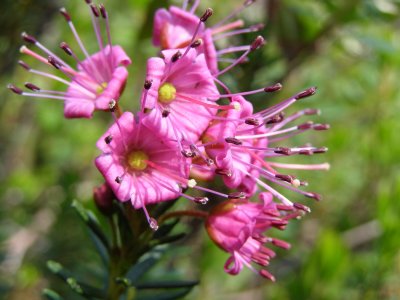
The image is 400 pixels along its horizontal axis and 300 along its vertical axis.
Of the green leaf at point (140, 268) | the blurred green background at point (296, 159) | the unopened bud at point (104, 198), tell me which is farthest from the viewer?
the blurred green background at point (296, 159)

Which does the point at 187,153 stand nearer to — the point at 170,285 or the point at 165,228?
the point at 165,228

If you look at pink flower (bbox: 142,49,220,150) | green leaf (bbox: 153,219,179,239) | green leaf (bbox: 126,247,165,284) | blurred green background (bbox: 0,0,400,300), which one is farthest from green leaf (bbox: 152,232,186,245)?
blurred green background (bbox: 0,0,400,300)

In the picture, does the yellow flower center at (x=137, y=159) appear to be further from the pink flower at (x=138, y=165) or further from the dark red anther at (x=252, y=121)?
the dark red anther at (x=252, y=121)

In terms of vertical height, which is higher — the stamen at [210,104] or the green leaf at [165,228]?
the stamen at [210,104]

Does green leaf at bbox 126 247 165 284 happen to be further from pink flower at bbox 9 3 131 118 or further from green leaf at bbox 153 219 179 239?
pink flower at bbox 9 3 131 118

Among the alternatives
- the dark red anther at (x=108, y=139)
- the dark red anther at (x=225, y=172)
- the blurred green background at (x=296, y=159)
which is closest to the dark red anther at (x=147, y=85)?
the dark red anther at (x=108, y=139)
